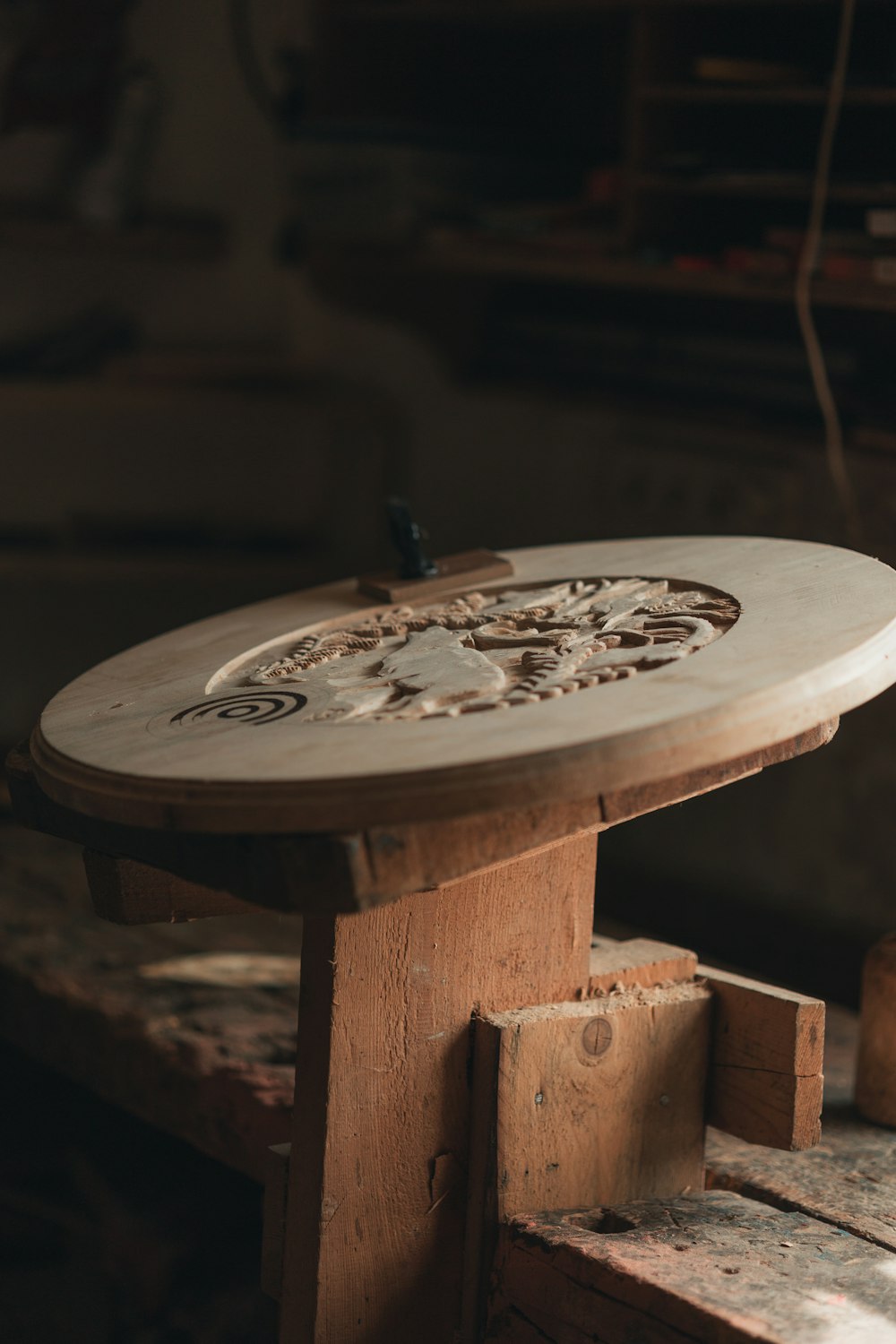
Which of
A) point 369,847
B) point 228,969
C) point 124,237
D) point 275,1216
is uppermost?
point 124,237

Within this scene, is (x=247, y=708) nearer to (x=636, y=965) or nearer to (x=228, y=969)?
(x=636, y=965)

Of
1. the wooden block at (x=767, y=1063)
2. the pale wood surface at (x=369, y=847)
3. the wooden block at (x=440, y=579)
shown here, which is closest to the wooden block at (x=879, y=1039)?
the wooden block at (x=767, y=1063)

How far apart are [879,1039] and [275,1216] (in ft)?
2.49

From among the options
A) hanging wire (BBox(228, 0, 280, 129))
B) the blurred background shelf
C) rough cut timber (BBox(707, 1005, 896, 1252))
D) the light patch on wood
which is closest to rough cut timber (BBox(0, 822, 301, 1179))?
the light patch on wood

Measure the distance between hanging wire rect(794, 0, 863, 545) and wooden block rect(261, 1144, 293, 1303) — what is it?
1553 millimetres

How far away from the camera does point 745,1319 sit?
4.04 feet

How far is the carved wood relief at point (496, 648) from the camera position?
50.0 inches

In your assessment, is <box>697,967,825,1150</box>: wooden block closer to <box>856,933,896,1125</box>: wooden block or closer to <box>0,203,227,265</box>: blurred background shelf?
<box>856,933,896,1125</box>: wooden block

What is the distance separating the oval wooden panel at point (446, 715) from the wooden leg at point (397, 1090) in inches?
8.5

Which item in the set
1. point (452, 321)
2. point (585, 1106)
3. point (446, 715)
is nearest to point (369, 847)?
point (446, 715)

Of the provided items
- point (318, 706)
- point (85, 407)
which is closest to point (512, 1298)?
point (318, 706)

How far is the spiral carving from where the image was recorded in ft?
4.18

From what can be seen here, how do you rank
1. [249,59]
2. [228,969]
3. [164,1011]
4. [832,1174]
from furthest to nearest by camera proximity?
[249,59]
[228,969]
[164,1011]
[832,1174]

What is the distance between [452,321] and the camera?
344 cm
